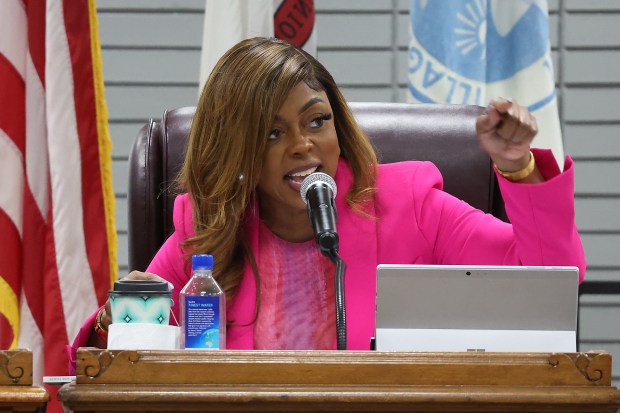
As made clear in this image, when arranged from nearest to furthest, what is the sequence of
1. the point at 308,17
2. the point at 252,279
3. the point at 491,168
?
the point at 252,279 < the point at 491,168 < the point at 308,17

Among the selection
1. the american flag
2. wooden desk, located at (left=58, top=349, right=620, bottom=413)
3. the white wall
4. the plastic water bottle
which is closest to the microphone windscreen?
the plastic water bottle

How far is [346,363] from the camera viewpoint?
125cm

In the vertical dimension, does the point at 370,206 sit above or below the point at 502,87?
below

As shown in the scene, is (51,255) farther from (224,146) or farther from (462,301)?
(462,301)

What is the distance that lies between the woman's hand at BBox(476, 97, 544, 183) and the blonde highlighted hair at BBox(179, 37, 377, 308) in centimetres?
52

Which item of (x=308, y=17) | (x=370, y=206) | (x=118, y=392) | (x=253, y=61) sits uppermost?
(x=308, y=17)

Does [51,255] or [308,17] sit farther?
[308,17]

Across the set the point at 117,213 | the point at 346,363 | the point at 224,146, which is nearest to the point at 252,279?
the point at 224,146

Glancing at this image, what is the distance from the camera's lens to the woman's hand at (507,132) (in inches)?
65.4

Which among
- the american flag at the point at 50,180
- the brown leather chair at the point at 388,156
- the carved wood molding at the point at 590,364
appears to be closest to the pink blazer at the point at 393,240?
the brown leather chair at the point at 388,156

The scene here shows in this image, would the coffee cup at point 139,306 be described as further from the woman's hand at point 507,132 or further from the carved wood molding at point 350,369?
the woman's hand at point 507,132

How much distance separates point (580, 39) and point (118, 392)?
363cm

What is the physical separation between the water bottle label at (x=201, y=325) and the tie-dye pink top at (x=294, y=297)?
439 millimetres

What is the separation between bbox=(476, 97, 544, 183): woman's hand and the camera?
1.66 metres
